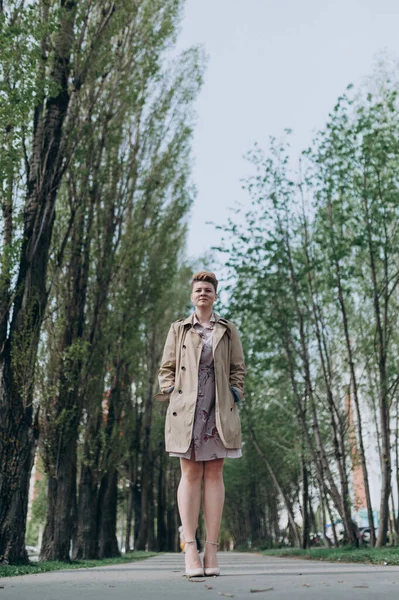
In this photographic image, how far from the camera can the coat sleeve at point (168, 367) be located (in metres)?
5.51

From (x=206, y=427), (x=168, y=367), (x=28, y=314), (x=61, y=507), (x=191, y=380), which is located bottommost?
(x=61, y=507)

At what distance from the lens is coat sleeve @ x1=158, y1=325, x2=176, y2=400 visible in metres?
5.51

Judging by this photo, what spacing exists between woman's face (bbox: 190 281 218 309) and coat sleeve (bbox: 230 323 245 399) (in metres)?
0.28

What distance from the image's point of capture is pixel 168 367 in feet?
18.4

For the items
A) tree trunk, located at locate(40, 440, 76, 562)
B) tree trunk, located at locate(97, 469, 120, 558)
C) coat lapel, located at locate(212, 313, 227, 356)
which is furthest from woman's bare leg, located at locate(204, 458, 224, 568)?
tree trunk, located at locate(97, 469, 120, 558)

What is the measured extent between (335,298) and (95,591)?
14.5 meters

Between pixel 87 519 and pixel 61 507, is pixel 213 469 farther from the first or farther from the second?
pixel 87 519

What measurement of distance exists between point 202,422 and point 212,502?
0.61 m

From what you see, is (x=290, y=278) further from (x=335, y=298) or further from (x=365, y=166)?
(x=365, y=166)

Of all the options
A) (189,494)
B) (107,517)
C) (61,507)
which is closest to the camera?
(189,494)

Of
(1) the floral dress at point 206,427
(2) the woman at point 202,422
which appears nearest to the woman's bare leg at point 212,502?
(2) the woman at point 202,422

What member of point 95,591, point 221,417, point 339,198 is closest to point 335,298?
point 339,198

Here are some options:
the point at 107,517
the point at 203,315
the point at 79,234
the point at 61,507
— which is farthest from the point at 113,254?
the point at 203,315

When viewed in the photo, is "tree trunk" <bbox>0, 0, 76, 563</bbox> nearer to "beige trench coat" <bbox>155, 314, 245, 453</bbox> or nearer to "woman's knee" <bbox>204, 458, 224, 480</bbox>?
"beige trench coat" <bbox>155, 314, 245, 453</bbox>
